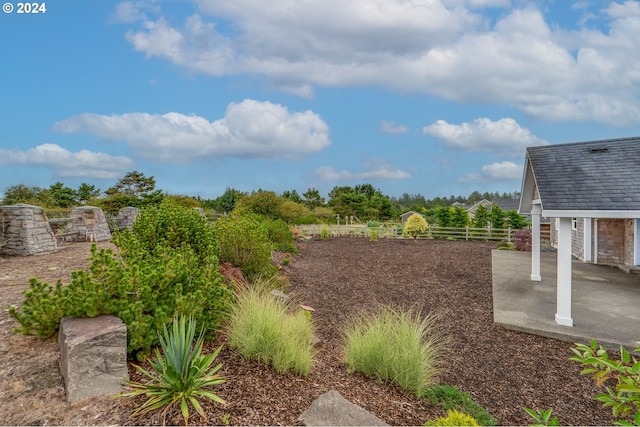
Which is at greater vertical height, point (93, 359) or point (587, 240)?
point (587, 240)

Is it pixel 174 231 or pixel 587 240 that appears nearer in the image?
pixel 174 231

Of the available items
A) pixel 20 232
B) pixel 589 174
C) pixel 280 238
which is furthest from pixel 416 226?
pixel 20 232

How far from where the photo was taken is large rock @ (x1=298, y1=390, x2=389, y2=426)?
2281mm

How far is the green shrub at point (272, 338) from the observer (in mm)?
3070

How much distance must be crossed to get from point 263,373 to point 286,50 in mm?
8072

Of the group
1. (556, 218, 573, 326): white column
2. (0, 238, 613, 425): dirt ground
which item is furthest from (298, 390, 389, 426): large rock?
(556, 218, 573, 326): white column

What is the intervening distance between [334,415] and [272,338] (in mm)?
1042

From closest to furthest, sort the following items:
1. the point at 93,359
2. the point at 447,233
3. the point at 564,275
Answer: the point at 93,359 < the point at 564,275 < the point at 447,233

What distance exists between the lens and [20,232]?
788cm

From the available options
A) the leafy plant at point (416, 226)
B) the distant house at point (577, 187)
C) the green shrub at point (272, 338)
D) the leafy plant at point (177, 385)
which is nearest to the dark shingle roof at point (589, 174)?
the distant house at point (577, 187)

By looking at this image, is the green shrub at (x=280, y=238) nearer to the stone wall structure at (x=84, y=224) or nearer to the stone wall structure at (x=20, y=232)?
the stone wall structure at (x=84, y=224)

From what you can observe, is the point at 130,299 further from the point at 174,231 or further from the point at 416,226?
the point at 416,226

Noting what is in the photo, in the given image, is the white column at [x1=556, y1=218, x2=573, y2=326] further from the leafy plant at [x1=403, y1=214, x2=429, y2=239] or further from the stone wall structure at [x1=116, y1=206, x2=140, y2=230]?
the stone wall structure at [x1=116, y1=206, x2=140, y2=230]

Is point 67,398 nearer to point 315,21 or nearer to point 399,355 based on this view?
point 399,355
